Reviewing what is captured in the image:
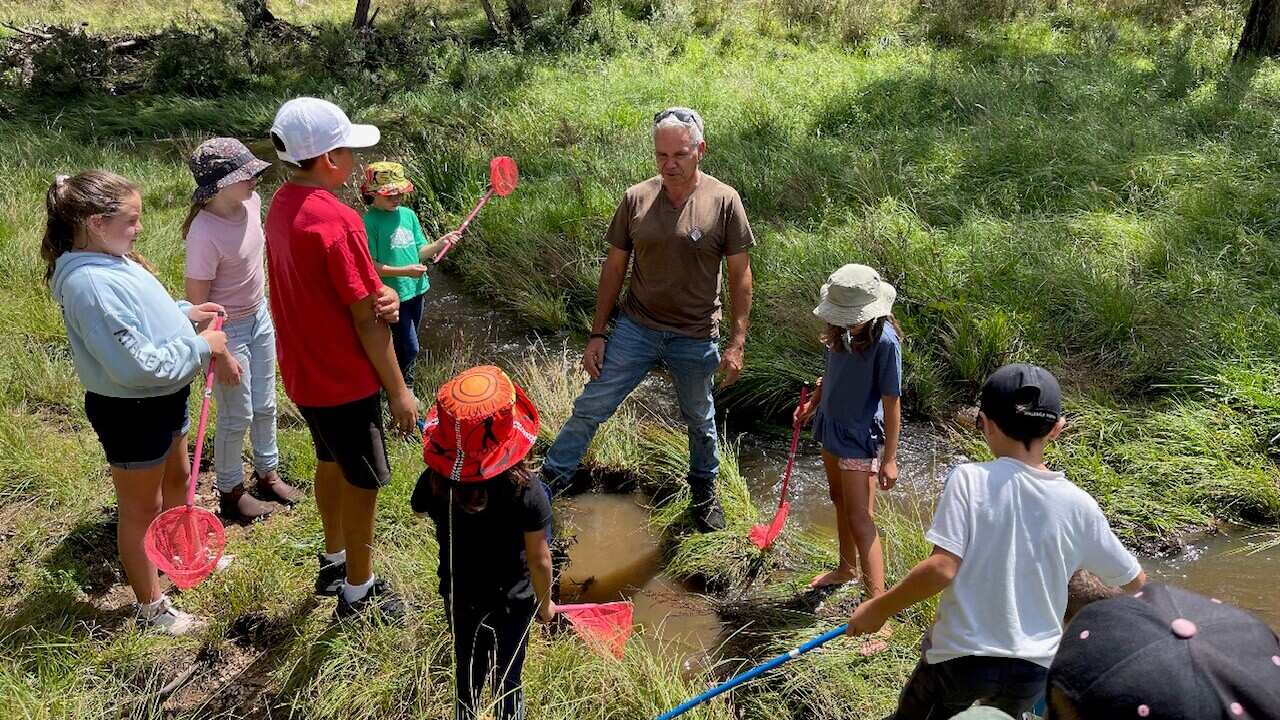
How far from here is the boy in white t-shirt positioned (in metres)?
2.01

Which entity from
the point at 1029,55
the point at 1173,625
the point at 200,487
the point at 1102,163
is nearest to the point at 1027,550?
the point at 1173,625

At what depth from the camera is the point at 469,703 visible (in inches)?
102

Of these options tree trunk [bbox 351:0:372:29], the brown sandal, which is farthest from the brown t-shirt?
tree trunk [bbox 351:0:372:29]

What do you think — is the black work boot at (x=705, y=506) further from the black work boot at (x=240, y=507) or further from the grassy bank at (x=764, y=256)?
the black work boot at (x=240, y=507)

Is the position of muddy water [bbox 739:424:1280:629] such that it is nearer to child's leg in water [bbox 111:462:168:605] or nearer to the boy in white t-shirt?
the boy in white t-shirt

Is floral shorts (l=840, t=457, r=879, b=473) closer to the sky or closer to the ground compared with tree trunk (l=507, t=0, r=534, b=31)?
closer to the sky

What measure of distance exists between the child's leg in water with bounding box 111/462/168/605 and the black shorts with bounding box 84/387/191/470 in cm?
4

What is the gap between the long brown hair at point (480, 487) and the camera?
2.28 metres

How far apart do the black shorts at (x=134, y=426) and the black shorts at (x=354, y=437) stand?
44 cm

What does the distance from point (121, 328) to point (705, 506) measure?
7.63 ft

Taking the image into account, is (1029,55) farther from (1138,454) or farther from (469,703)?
(469,703)

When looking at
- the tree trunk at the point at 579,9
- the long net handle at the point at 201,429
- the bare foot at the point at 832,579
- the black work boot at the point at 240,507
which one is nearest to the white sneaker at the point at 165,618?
the long net handle at the point at 201,429

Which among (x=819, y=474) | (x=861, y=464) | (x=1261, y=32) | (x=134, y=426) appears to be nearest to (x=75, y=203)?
(x=134, y=426)

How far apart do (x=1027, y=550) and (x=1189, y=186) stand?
17.3ft
